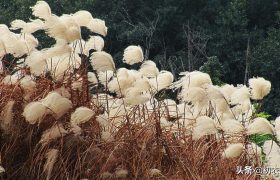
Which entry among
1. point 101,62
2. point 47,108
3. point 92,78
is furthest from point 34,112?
point 92,78

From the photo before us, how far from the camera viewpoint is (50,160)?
2824 millimetres

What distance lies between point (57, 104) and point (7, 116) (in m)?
0.27

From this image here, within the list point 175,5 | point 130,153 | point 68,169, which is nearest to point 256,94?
point 130,153

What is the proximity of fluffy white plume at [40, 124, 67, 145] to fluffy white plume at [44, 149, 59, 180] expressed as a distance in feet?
0.18

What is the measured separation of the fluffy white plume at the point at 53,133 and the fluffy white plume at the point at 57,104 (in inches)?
2.1

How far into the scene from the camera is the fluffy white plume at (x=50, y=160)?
9.11ft

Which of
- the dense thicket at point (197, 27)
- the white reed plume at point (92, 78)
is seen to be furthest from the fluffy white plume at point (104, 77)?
the dense thicket at point (197, 27)

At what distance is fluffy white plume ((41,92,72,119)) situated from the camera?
A: 9.32ft

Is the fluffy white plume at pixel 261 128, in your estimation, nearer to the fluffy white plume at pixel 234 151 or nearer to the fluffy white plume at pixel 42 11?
the fluffy white plume at pixel 234 151

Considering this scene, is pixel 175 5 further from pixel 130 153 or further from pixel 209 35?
pixel 130 153

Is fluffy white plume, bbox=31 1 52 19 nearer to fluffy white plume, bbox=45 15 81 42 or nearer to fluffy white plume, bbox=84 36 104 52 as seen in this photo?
fluffy white plume, bbox=45 15 81 42

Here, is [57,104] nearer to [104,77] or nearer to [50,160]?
[50,160]

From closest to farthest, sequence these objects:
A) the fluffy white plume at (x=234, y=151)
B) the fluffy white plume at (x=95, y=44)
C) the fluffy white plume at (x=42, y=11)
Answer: the fluffy white plume at (x=234, y=151) → the fluffy white plume at (x=42, y=11) → the fluffy white plume at (x=95, y=44)

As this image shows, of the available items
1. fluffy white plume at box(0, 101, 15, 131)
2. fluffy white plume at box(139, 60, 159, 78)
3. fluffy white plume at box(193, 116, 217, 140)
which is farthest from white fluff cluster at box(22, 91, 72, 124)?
fluffy white plume at box(139, 60, 159, 78)
